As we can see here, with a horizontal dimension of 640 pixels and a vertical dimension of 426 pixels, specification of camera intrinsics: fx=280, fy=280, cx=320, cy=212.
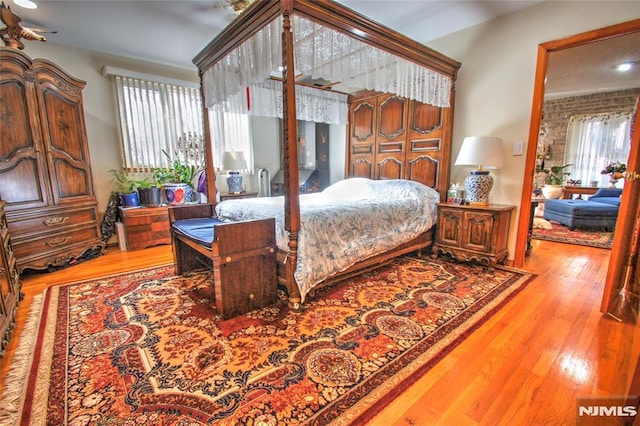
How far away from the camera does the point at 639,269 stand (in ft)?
6.76

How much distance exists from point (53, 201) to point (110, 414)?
2.77 meters

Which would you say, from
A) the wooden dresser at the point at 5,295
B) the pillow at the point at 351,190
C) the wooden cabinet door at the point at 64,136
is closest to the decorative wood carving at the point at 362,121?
the pillow at the point at 351,190

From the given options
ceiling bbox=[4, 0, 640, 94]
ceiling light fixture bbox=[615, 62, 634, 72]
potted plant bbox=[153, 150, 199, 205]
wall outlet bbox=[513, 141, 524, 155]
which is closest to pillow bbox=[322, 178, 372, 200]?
wall outlet bbox=[513, 141, 524, 155]

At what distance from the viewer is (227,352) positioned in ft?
5.31

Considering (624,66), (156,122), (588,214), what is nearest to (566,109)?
(624,66)

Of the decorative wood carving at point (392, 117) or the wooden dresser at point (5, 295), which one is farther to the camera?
the decorative wood carving at point (392, 117)

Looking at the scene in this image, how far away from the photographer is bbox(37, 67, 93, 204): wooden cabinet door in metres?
2.89

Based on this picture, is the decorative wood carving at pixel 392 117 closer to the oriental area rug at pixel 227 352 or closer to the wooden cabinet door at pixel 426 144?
the wooden cabinet door at pixel 426 144

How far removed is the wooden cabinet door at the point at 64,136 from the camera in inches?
114

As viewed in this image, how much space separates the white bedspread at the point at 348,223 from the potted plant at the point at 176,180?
54.8 inches

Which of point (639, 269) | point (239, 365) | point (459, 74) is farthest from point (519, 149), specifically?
point (239, 365)

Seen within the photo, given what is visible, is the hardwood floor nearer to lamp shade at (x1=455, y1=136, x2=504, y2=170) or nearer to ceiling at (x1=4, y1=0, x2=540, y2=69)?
lamp shade at (x1=455, y1=136, x2=504, y2=170)

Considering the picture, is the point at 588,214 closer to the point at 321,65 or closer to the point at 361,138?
the point at 361,138

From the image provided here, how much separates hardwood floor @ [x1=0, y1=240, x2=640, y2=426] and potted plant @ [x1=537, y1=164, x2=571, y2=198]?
5.01 meters
